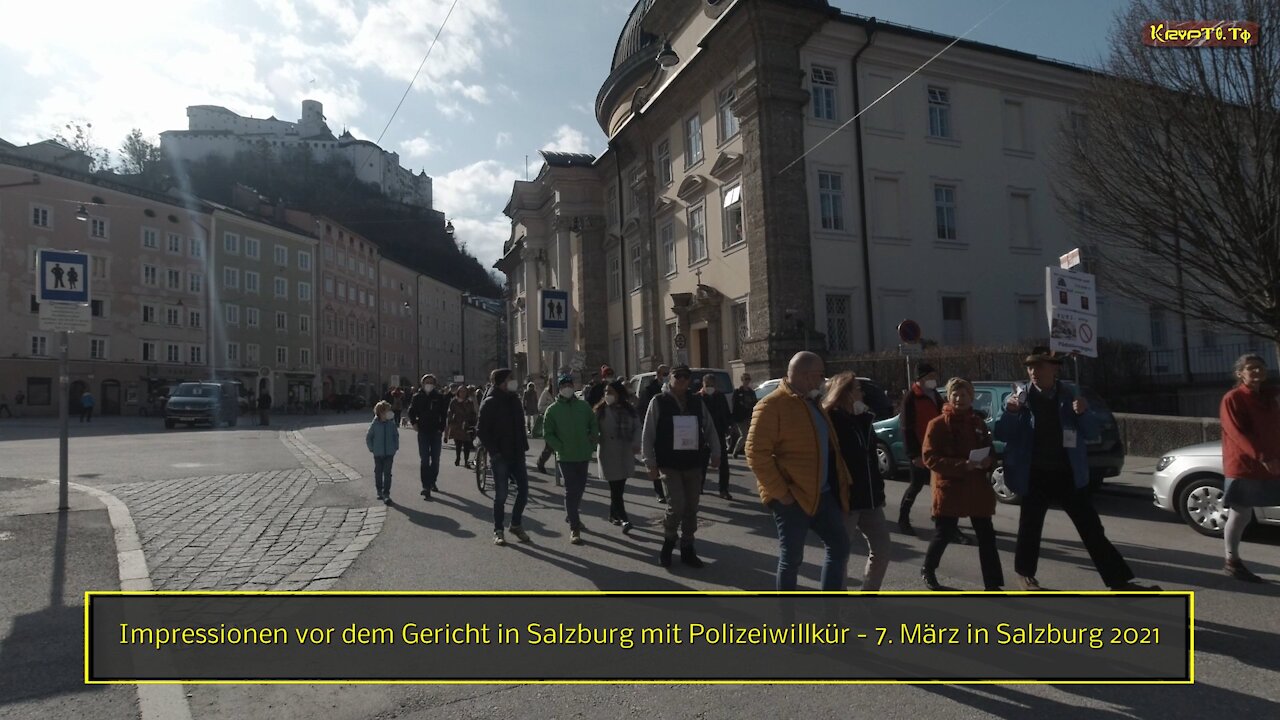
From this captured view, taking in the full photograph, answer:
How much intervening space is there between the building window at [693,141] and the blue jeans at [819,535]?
25.1 metres

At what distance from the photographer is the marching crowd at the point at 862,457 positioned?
15.6 feet

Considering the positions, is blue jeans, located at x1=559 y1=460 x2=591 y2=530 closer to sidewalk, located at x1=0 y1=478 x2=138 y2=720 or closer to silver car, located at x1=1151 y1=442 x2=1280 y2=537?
sidewalk, located at x1=0 y1=478 x2=138 y2=720

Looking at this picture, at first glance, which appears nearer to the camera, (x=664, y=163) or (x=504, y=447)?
(x=504, y=447)

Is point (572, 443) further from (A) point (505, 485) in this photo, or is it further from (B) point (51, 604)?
(B) point (51, 604)

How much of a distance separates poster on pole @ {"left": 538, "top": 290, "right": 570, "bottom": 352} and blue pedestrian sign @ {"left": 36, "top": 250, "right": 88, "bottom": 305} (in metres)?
7.34

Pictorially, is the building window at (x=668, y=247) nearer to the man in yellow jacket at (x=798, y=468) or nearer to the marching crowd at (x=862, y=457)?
the marching crowd at (x=862, y=457)

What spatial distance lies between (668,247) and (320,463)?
58.2 ft

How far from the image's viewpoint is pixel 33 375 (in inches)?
1954

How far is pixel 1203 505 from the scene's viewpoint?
8.47 meters

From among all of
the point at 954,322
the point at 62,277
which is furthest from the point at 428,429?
the point at 954,322

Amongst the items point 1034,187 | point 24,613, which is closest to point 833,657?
point 24,613

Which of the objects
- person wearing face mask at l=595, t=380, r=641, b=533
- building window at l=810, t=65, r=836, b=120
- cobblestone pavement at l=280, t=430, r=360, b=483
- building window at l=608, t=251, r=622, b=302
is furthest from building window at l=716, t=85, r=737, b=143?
person wearing face mask at l=595, t=380, r=641, b=533

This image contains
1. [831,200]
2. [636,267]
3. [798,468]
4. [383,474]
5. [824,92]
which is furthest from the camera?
[636,267]

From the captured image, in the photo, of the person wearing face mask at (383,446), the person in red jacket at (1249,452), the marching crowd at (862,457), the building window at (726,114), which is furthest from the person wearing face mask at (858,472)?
the building window at (726,114)
